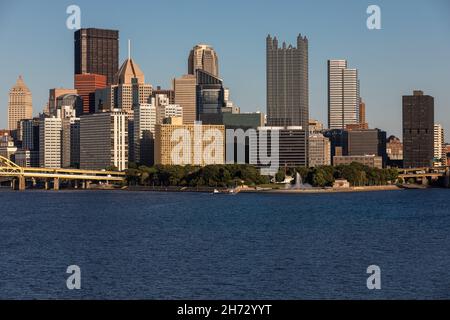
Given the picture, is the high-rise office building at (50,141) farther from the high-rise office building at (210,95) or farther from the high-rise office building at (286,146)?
the high-rise office building at (286,146)

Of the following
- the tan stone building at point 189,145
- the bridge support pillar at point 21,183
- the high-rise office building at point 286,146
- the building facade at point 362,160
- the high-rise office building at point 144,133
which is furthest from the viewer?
the building facade at point 362,160

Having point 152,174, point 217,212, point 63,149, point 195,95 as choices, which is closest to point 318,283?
point 217,212

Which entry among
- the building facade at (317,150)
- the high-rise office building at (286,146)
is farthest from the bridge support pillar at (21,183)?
the building facade at (317,150)

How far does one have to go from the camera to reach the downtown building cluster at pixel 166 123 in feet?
478

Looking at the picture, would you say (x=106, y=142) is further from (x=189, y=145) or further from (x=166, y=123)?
(x=189, y=145)

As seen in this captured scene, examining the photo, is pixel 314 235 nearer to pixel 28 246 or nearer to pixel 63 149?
pixel 28 246

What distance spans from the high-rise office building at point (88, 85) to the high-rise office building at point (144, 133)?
116 ft

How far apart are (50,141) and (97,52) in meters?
28.2

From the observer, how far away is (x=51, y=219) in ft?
166

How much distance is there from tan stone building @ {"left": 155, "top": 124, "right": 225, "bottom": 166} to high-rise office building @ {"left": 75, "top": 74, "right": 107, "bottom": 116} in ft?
164

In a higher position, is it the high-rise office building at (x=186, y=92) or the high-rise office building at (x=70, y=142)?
the high-rise office building at (x=186, y=92)
